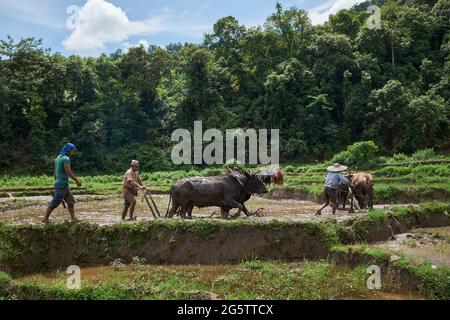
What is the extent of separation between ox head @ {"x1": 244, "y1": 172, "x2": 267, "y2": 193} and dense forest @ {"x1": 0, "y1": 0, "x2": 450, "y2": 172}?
30.3 meters

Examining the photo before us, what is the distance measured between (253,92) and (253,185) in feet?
126

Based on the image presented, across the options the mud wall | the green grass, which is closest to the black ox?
the mud wall

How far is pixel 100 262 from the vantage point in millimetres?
10914

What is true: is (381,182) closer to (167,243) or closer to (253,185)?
(253,185)

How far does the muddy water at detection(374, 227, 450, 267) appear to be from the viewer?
1002 centimetres

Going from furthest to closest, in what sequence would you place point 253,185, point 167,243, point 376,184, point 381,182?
point 381,182 → point 376,184 → point 253,185 → point 167,243

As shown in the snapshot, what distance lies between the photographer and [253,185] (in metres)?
14.6

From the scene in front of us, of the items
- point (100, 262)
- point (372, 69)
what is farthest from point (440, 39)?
point (100, 262)

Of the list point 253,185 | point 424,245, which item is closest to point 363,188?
point 253,185

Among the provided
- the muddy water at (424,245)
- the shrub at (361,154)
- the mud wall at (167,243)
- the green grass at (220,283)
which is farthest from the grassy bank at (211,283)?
the shrub at (361,154)

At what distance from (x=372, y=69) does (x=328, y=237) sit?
40.6 m

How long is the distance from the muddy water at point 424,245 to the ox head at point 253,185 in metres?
4.00

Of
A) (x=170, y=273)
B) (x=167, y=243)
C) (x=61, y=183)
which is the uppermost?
(x=61, y=183)

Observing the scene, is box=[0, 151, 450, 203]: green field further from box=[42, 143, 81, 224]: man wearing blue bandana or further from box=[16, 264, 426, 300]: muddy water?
box=[16, 264, 426, 300]: muddy water
